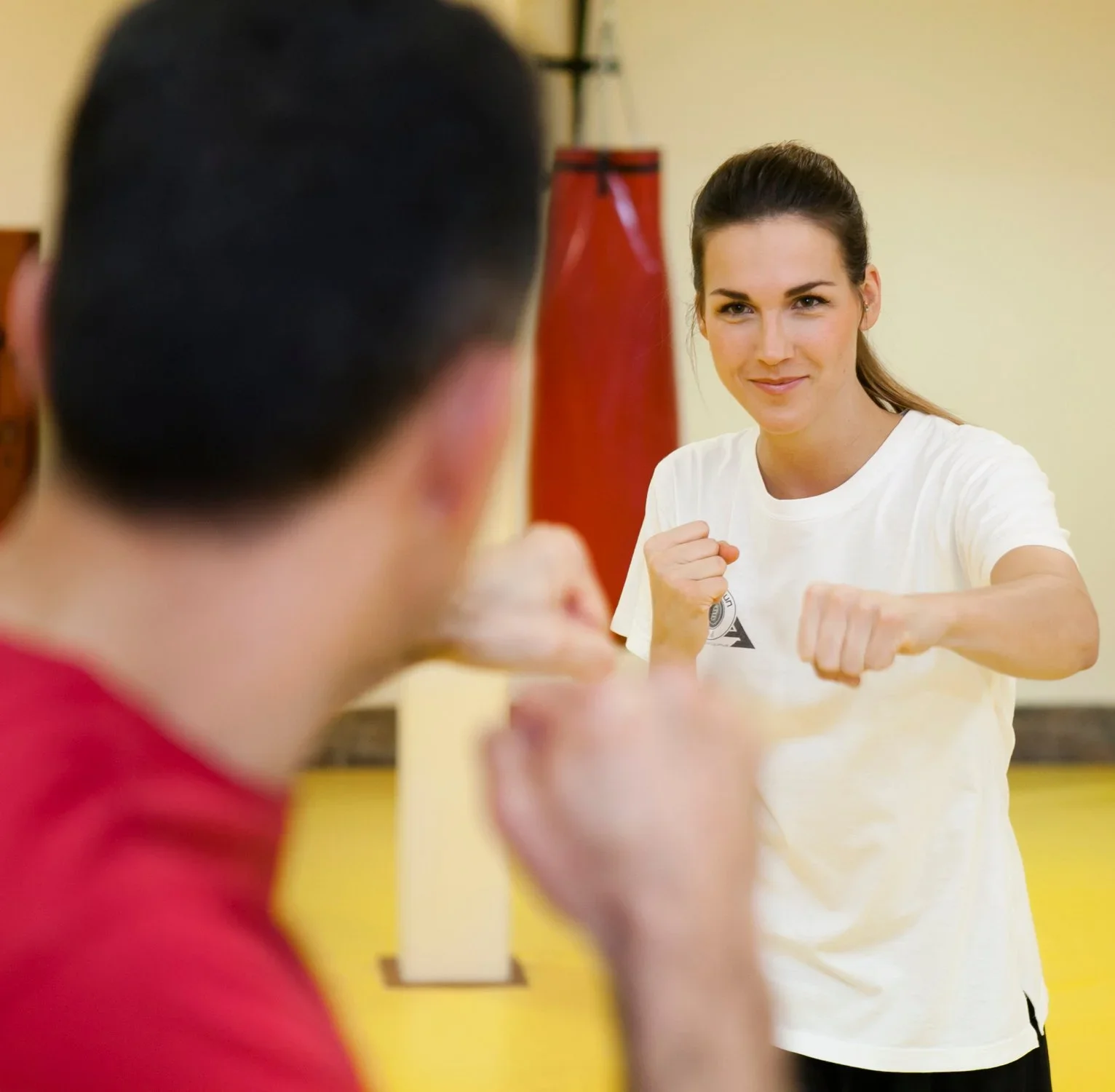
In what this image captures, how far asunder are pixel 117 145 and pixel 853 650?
97cm

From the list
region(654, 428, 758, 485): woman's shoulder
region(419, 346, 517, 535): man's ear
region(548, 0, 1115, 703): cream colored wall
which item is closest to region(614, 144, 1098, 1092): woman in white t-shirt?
region(654, 428, 758, 485): woman's shoulder

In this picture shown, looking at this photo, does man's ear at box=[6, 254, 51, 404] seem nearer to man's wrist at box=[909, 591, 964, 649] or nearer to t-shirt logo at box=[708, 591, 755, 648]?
man's wrist at box=[909, 591, 964, 649]

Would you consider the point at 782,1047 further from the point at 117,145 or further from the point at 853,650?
the point at 117,145

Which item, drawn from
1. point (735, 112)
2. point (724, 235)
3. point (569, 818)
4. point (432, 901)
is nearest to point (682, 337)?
point (735, 112)

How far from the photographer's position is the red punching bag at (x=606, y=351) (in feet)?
16.4

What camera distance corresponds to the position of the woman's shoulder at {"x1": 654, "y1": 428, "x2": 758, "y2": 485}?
6.93 feet

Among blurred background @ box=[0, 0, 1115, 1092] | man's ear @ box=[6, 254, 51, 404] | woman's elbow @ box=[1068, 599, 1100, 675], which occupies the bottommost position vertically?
woman's elbow @ box=[1068, 599, 1100, 675]

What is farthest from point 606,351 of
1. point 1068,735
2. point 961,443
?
point 961,443

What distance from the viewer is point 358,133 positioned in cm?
55

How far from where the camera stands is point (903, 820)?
72.3 inches

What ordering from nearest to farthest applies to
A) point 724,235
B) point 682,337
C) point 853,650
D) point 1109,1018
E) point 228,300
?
1. point 228,300
2. point 853,650
3. point 724,235
4. point 1109,1018
5. point 682,337

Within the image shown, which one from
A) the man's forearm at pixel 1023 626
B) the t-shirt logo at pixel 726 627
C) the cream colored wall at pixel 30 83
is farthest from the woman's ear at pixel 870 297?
the cream colored wall at pixel 30 83

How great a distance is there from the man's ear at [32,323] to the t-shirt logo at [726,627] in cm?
142

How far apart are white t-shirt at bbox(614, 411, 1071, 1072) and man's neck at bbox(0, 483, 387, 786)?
1333mm
